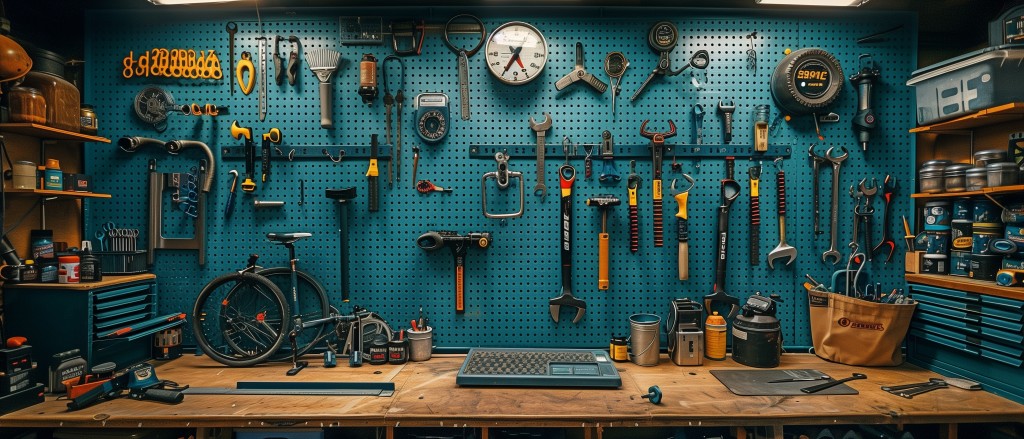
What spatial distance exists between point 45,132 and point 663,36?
3306 mm

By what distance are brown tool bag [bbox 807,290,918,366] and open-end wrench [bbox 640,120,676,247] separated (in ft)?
3.03

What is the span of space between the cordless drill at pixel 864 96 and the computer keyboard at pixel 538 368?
6.40 ft

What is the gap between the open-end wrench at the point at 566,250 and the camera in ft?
8.26

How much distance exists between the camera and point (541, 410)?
1.81 m

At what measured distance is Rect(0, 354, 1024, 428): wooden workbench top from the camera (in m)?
1.77

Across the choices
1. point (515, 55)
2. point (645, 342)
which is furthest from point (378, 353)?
point (515, 55)

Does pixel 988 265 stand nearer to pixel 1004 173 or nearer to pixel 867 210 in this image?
pixel 1004 173

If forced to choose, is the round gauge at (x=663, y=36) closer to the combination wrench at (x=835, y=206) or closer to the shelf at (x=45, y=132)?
the combination wrench at (x=835, y=206)

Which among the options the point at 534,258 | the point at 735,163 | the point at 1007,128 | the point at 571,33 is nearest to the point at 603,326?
the point at 534,258

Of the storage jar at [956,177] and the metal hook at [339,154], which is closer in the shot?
the storage jar at [956,177]

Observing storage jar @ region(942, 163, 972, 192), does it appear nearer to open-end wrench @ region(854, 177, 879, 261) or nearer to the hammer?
open-end wrench @ region(854, 177, 879, 261)

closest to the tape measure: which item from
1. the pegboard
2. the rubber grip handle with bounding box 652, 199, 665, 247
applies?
the pegboard

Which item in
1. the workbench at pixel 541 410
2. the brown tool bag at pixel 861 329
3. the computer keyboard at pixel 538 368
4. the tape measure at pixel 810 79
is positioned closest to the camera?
the workbench at pixel 541 410

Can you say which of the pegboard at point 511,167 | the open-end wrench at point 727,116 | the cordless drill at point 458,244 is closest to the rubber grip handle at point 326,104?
the pegboard at point 511,167
